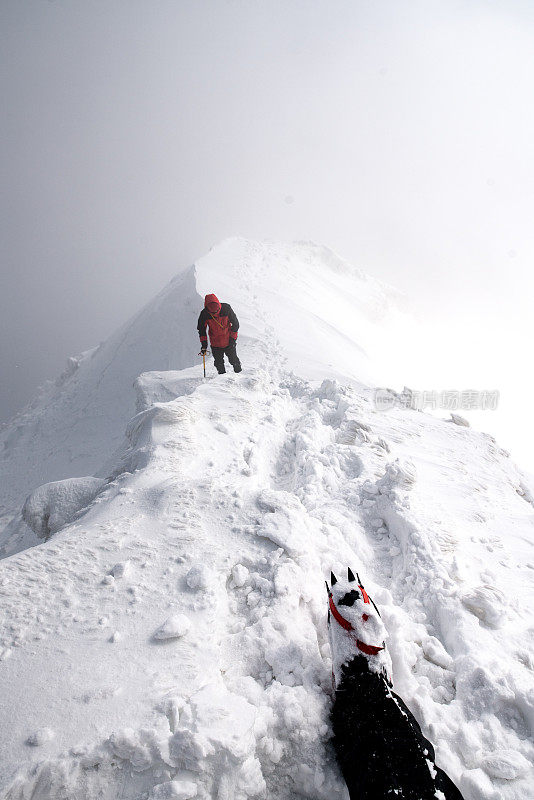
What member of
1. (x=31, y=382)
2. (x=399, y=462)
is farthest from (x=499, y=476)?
(x=31, y=382)

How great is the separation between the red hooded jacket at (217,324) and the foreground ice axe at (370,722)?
581 cm

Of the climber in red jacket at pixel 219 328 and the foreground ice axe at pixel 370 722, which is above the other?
the climber in red jacket at pixel 219 328

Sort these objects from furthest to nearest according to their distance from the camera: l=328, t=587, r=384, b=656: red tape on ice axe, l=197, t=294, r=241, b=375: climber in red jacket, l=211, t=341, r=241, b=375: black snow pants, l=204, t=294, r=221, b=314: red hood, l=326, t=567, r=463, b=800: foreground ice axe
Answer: l=211, t=341, r=241, b=375: black snow pants, l=197, t=294, r=241, b=375: climber in red jacket, l=204, t=294, r=221, b=314: red hood, l=328, t=587, r=384, b=656: red tape on ice axe, l=326, t=567, r=463, b=800: foreground ice axe

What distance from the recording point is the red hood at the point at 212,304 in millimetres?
6845

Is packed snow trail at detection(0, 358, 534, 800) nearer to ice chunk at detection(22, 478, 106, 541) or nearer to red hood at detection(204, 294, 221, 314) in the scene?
ice chunk at detection(22, 478, 106, 541)

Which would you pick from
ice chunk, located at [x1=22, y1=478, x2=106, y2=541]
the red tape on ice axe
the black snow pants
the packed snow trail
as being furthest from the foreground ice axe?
the black snow pants

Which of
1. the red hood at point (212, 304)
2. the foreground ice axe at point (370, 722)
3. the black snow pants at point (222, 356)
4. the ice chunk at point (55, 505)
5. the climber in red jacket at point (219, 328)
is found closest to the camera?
the foreground ice axe at point (370, 722)

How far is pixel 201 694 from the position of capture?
1.81m

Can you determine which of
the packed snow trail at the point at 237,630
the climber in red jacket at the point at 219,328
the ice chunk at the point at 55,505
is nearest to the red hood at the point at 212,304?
the climber in red jacket at the point at 219,328

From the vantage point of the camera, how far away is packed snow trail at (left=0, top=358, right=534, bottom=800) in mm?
1610

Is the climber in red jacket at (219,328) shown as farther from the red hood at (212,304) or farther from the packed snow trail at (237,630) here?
the packed snow trail at (237,630)

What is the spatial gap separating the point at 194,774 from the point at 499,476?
20.2ft

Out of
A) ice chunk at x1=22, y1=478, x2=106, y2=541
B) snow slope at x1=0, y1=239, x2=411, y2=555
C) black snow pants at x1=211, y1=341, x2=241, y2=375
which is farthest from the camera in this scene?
snow slope at x1=0, y1=239, x2=411, y2=555

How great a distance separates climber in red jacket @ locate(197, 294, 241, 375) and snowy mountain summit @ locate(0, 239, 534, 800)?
62.0 inches
